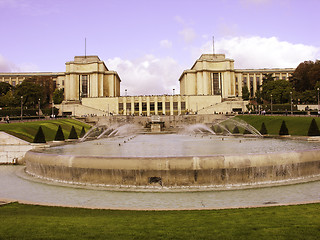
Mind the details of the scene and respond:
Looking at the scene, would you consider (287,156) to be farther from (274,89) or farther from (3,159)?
(274,89)

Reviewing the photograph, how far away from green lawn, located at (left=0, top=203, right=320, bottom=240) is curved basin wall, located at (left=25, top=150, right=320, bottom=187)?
381 cm

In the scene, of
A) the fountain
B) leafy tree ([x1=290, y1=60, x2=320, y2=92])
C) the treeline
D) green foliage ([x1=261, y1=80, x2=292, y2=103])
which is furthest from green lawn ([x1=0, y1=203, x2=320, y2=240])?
green foliage ([x1=261, y1=80, x2=292, y2=103])

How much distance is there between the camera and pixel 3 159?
21.5 m

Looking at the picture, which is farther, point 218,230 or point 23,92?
point 23,92

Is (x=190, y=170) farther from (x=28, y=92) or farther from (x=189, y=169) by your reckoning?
(x=28, y=92)

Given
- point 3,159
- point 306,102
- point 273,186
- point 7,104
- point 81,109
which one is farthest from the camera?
point 81,109

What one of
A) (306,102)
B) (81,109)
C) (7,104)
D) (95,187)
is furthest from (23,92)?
(95,187)

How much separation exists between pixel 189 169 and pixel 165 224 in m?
5.38

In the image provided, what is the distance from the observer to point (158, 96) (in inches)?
4518

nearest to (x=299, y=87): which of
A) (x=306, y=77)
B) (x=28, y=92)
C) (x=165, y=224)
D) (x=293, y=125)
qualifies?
(x=306, y=77)

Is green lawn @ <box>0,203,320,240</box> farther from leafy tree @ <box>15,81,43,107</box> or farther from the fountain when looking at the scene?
leafy tree @ <box>15,81,43,107</box>

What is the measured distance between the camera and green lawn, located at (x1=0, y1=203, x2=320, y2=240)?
A: 5645 millimetres

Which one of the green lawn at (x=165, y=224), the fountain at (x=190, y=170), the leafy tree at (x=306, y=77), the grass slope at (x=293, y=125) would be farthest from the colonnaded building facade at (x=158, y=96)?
the green lawn at (x=165, y=224)

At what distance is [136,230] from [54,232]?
153 cm
